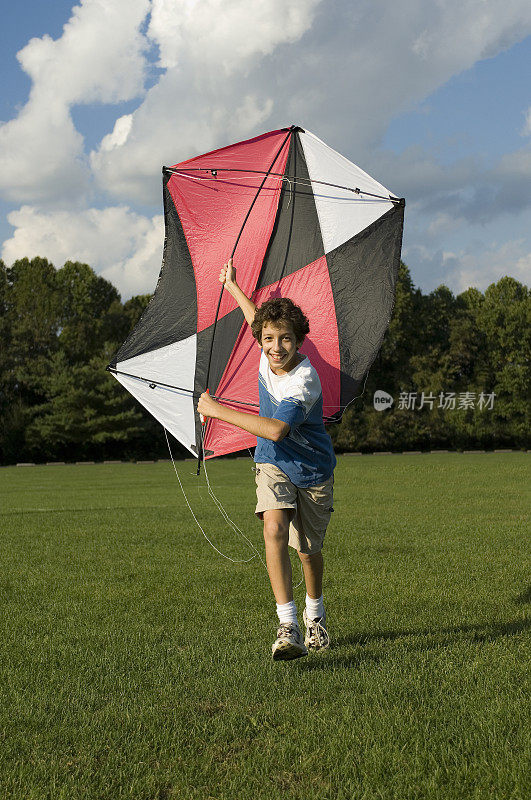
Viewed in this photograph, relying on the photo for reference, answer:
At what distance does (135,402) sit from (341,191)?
1809 inches

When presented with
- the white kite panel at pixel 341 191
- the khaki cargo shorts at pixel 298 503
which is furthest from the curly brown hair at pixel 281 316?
the white kite panel at pixel 341 191

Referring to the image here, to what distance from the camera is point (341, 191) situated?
5594 millimetres

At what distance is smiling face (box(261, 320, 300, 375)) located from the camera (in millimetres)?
4590

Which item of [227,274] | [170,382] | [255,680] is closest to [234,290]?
[227,274]

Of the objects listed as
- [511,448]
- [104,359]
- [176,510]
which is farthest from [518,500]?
[511,448]

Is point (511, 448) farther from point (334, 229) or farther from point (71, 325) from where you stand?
point (334, 229)

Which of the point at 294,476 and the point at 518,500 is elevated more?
the point at 294,476

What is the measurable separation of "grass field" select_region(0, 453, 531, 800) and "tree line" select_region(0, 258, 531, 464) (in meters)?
38.9

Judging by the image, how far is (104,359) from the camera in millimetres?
49594

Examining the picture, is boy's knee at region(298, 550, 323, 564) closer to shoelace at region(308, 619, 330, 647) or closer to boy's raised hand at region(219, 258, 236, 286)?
shoelace at region(308, 619, 330, 647)

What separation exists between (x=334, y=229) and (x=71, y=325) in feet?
160

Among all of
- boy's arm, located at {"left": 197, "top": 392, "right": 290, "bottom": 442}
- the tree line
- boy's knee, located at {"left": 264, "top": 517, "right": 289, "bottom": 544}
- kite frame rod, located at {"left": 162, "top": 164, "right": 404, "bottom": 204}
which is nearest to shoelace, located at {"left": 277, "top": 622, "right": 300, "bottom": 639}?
boy's knee, located at {"left": 264, "top": 517, "right": 289, "bottom": 544}

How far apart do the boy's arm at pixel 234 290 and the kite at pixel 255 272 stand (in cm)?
16

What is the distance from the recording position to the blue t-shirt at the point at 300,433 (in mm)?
4543
